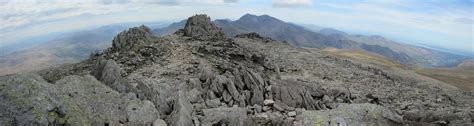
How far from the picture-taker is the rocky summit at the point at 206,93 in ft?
57.4

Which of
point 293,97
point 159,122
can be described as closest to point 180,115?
point 159,122

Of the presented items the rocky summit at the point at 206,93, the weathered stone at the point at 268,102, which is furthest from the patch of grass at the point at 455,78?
the weathered stone at the point at 268,102

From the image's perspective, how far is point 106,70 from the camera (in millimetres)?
31562

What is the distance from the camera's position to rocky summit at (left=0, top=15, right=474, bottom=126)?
1748 centimetres

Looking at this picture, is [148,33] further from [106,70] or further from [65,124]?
[65,124]

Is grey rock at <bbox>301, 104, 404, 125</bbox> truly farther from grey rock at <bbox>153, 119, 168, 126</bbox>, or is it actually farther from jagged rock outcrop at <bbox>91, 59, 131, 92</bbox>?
jagged rock outcrop at <bbox>91, 59, 131, 92</bbox>

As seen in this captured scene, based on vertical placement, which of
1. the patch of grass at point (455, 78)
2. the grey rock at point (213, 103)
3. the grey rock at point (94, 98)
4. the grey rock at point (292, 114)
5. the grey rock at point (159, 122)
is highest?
the grey rock at point (94, 98)

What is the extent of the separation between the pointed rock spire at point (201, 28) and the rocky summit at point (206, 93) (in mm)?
243

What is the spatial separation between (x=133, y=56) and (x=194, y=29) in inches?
659

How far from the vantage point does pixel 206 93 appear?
31.4 metres

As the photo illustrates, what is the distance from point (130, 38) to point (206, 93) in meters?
32.3

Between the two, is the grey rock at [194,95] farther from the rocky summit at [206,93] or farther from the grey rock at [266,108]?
the grey rock at [266,108]

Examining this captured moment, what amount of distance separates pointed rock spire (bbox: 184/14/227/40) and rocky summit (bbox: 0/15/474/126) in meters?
0.24

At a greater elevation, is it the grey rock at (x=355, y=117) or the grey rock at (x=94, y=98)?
the grey rock at (x=94, y=98)
